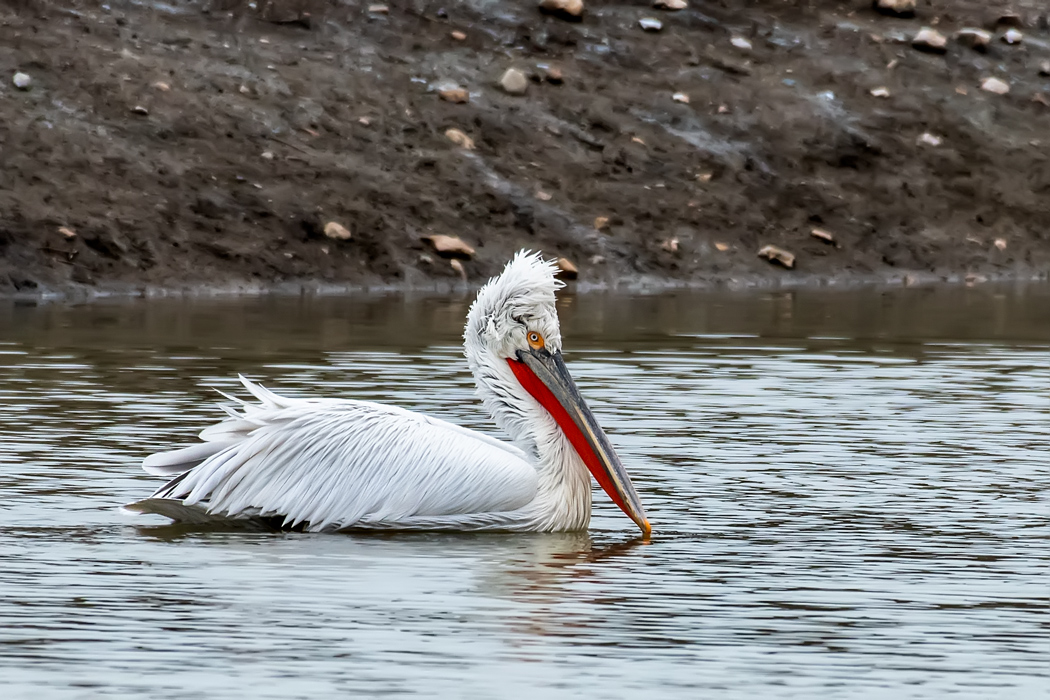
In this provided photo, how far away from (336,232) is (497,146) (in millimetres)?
3442

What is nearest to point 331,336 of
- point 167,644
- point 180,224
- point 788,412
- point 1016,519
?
point 788,412

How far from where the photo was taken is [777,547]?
8039mm

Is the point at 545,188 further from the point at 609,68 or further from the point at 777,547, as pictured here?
the point at 777,547

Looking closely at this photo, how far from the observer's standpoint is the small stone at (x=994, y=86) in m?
30.8

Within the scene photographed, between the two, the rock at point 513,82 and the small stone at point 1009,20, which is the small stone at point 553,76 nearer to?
the rock at point 513,82

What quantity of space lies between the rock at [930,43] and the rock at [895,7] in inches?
36.3

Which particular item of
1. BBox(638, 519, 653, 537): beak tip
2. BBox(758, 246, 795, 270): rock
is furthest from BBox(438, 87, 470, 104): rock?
BBox(638, 519, 653, 537): beak tip

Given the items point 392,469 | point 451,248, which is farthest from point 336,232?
point 392,469

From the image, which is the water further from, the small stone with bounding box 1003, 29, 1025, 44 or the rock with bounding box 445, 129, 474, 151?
the small stone with bounding box 1003, 29, 1025, 44

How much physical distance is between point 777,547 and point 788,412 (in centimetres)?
421

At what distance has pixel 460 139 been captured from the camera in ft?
85.5

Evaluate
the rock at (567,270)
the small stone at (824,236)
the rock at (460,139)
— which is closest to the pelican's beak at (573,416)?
the rock at (567,270)

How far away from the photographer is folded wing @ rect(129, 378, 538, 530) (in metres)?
8.34

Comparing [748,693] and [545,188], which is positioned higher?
[545,188]
